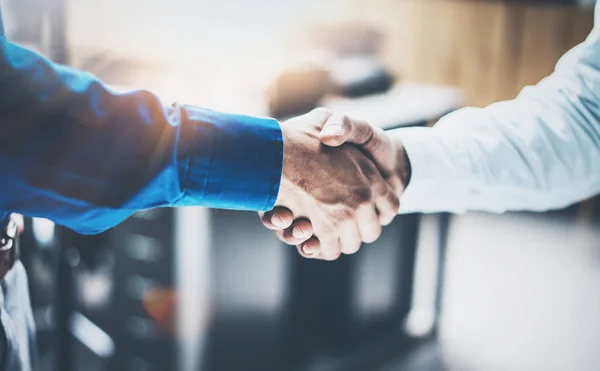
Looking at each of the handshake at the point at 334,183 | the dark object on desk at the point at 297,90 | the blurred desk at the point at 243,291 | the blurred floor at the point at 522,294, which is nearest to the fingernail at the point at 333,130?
the handshake at the point at 334,183

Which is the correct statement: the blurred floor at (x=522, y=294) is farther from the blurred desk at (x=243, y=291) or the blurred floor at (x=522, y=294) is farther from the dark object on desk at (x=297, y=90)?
the dark object on desk at (x=297, y=90)

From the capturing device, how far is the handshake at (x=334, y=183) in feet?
2.81

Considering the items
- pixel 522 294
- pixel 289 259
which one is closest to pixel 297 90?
pixel 289 259

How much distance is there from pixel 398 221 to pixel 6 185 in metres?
1.47

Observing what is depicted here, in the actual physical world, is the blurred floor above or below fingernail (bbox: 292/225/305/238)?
below

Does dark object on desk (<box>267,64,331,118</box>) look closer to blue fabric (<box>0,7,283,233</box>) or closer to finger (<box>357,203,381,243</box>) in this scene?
finger (<box>357,203,381,243</box>)

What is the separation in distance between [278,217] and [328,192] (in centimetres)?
9

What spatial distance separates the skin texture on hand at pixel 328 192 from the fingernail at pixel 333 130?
0.04 ft

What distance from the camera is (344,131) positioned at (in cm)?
89

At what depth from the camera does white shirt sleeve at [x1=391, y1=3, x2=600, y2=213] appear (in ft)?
3.22

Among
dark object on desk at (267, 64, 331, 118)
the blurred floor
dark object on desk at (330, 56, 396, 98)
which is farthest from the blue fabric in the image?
the blurred floor

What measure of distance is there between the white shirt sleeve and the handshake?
0.16ft

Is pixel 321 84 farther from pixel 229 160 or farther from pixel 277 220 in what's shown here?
pixel 229 160

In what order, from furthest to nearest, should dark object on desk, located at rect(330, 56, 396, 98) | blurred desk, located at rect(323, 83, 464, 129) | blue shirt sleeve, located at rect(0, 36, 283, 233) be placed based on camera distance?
dark object on desk, located at rect(330, 56, 396, 98), blurred desk, located at rect(323, 83, 464, 129), blue shirt sleeve, located at rect(0, 36, 283, 233)
